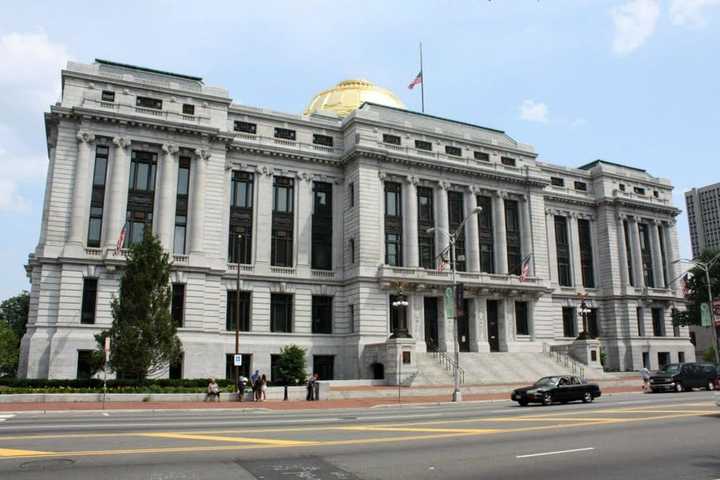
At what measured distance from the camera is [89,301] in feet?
143

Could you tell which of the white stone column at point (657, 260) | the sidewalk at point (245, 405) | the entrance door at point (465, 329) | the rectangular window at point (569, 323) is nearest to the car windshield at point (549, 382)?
the sidewalk at point (245, 405)

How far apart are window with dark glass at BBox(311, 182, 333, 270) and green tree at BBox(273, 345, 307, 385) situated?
412 inches

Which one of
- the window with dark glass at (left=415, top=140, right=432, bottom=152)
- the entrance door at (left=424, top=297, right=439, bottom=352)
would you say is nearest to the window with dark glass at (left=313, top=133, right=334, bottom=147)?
the window with dark glass at (left=415, top=140, right=432, bottom=152)

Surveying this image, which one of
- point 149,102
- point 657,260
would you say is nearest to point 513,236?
point 657,260

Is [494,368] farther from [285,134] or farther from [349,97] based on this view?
[349,97]

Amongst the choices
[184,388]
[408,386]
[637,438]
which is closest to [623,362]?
[408,386]

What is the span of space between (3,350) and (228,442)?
302ft

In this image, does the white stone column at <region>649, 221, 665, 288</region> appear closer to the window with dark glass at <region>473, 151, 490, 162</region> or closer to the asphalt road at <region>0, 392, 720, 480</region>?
the window with dark glass at <region>473, 151, 490, 162</region>

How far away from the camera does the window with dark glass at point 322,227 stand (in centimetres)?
5412

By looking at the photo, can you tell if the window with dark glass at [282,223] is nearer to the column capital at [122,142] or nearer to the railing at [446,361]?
the column capital at [122,142]

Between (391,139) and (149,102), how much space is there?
22421mm

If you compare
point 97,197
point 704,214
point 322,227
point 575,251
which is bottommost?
point 322,227

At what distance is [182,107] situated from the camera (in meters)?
49.6

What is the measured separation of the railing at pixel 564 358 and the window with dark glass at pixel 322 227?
2273 centimetres
